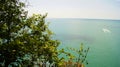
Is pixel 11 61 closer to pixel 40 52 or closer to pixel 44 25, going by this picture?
pixel 40 52

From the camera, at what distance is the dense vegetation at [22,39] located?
1259cm

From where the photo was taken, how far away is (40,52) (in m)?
13.6

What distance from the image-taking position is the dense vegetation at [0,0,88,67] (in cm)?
1259

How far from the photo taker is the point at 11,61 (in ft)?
42.8

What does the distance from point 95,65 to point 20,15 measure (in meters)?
46.8

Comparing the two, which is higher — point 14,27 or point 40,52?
point 14,27

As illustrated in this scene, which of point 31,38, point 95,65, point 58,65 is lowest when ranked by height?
point 95,65

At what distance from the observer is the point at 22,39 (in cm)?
1302

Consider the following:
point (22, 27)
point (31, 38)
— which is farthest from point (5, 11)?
point (31, 38)

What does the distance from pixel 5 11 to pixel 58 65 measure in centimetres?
497

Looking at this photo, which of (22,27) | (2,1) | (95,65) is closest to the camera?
(2,1)

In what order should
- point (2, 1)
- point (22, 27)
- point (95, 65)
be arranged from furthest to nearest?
point (95, 65) < point (22, 27) < point (2, 1)

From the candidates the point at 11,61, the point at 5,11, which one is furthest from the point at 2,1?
the point at 11,61

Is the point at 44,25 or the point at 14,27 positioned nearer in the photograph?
the point at 14,27
